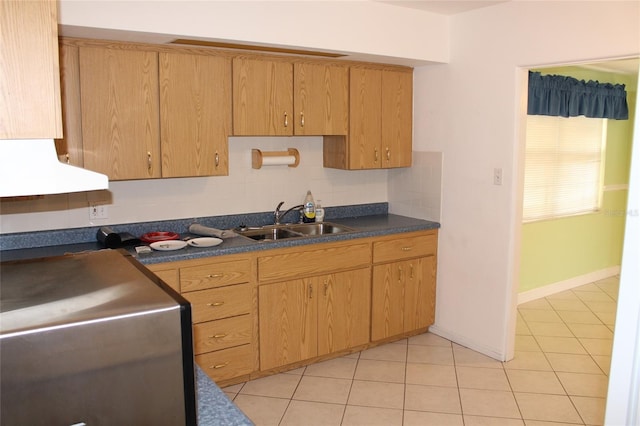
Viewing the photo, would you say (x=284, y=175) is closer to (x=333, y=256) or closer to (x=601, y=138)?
(x=333, y=256)

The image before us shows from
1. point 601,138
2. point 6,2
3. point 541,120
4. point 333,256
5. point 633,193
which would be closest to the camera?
point 633,193

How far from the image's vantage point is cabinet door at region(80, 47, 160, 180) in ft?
10.2

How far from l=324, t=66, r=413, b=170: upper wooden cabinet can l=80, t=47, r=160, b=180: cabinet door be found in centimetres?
142

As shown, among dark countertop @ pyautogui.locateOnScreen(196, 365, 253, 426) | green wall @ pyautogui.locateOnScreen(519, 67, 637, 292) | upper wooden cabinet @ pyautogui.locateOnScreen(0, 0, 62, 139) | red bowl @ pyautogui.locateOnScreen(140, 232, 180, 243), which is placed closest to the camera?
upper wooden cabinet @ pyautogui.locateOnScreen(0, 0, 62, 139)

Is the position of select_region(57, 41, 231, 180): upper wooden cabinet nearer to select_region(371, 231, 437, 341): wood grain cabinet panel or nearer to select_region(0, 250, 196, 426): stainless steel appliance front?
select_region(371, 231, 437, 341): wood grain cabinet panel

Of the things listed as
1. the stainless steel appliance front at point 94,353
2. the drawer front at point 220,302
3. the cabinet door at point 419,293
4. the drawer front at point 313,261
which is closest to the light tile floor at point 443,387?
the cabinet door at point 419,293

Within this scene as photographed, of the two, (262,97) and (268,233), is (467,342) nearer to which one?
(268,233)

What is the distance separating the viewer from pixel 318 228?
13.9ft

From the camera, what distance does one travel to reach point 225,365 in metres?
3.42

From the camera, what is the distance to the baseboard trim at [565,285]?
5.29 meters

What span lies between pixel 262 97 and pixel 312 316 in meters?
1.50

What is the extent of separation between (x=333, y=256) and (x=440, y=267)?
1.02 metres

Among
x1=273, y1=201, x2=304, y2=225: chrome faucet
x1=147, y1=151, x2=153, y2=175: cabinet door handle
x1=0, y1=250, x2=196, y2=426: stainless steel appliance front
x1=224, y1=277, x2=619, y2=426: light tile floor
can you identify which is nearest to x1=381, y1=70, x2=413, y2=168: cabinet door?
x1=273, y1=201, x2=304, y2=225: chrome faucet

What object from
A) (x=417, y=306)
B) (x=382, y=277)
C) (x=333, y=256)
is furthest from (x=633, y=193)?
(x=417, y=306)
